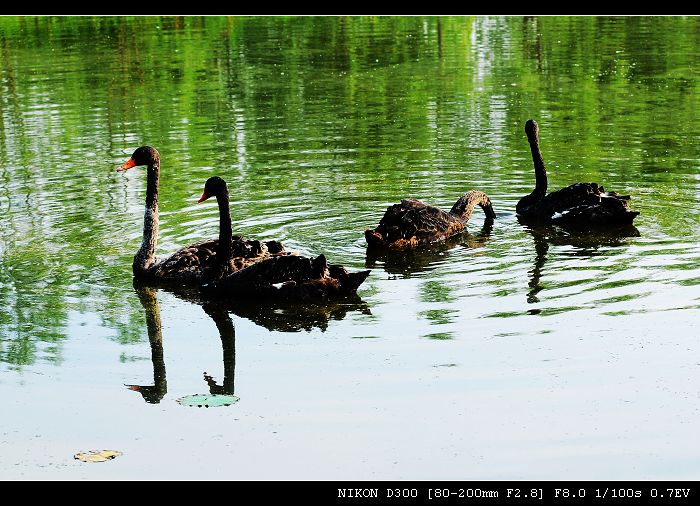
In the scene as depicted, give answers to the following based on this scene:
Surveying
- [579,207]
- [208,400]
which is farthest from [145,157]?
[579,207]

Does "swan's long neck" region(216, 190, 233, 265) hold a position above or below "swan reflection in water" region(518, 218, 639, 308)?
above

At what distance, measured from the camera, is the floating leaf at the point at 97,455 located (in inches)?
217

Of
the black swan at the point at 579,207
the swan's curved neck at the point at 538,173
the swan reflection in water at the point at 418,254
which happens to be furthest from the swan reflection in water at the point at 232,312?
the swan's curved neck at the point at 538,173

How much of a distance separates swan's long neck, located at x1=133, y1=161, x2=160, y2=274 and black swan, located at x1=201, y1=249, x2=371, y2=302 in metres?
0.97

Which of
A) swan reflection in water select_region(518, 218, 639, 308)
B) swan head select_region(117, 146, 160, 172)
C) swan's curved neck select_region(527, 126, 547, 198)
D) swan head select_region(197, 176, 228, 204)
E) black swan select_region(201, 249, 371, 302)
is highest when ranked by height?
swan head select_region(117, 146, 160, 172)

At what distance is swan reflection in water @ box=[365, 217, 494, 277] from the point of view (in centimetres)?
924

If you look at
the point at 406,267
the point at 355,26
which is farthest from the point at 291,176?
the point at 355,26

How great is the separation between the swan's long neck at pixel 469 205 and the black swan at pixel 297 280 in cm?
243

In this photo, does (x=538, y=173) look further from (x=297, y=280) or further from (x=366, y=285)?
(x=297, y=280)

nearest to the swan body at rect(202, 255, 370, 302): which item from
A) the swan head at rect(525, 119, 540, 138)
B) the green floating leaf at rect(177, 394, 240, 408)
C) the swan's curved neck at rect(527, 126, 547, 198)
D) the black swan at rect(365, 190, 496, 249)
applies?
the black swan at rect(365, 190, 496, 249)

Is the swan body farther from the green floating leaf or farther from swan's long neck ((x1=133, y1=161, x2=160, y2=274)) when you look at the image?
the green floating leaf

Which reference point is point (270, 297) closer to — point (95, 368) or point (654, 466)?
point (95, 368)

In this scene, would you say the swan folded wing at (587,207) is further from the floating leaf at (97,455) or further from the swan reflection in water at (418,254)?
the floating leaf at (97,455)
